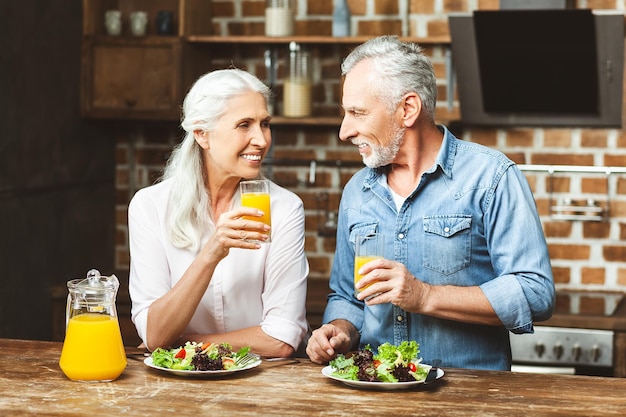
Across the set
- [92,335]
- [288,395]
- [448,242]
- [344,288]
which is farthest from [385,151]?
[92,335]

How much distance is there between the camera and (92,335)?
203cm

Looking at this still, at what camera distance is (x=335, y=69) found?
4.16m

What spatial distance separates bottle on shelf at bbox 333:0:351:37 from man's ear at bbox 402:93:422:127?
5.15 ft

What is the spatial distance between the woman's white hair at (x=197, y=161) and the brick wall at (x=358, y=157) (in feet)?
4.87

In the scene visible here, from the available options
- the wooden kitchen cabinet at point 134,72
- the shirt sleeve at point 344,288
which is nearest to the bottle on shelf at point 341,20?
the wooden kitchen cabinet at point 134,72

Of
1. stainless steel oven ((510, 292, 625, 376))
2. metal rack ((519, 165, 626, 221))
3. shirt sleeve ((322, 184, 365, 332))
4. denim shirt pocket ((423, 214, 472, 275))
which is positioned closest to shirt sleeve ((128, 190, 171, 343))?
shirt sleeve ((322, 184, 365, 332))

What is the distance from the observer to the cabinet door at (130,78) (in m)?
3.96

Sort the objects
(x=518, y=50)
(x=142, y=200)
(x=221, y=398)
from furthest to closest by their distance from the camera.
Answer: (x=518, y=50)
(x=142, y=200)
(x=221, y=398)

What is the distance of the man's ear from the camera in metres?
2.43

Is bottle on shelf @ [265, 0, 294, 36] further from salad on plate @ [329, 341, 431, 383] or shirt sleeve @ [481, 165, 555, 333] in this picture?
salad on plate @ [329, 341, 431, 383]

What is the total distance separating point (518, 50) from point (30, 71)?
1.89m

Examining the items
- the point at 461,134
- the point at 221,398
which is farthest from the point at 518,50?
the point at 221,398

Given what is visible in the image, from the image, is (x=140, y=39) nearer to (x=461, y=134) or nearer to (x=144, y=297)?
(x=461, y=134)

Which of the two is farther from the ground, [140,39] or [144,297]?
[140,39]
